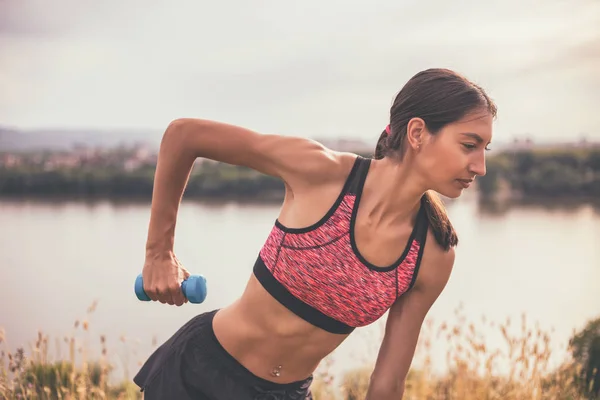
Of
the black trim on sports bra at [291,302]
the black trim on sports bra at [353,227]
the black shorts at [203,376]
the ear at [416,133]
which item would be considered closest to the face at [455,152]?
the ear at [416,133]

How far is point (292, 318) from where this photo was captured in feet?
6.23

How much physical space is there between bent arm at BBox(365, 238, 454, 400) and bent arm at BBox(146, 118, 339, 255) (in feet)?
1.38

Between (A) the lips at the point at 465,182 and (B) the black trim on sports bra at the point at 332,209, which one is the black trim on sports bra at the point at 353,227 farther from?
(A) the lips at the point at 465,182

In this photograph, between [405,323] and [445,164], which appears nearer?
[445,164]

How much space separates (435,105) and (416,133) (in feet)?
0.30

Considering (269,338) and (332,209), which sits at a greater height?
(332,209)

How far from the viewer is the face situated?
1.78 metres

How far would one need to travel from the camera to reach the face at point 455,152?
1.78m

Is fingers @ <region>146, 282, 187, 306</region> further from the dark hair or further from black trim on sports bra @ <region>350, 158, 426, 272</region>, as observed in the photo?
the dark hair

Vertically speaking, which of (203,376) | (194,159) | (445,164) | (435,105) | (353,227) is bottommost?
(203,376)

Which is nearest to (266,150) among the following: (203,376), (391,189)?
(391,189)

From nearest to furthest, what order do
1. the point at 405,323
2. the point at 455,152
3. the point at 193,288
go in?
the point at 455,152 < the point at 193,288 < the point at 405,323

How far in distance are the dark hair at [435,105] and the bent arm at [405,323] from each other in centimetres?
6

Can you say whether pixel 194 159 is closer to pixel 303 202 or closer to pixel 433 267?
pixel 303 202
